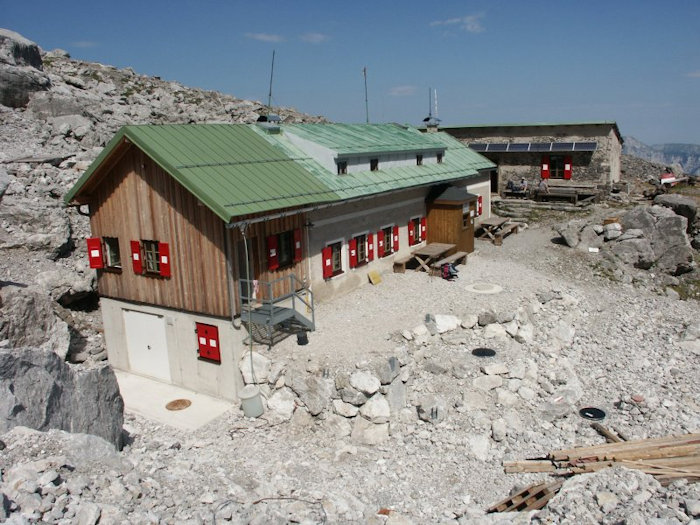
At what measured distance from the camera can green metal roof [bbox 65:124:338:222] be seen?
16.5 m

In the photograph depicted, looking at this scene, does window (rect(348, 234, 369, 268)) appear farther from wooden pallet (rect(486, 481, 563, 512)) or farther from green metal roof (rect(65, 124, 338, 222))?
wooden pallet (rect(486, 481, 563, 512))

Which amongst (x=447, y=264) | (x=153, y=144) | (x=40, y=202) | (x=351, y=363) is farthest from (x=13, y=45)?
(x=351, y=363)

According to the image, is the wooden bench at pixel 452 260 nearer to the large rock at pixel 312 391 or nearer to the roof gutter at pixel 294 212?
the roof gutter at pixel 294 212

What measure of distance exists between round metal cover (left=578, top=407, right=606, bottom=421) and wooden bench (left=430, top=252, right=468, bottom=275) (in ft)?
30.6

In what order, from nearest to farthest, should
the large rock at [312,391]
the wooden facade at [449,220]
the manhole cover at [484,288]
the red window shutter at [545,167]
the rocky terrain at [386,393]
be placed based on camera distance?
the rocky terrain at [386,393] → the large rock at [312,391] → the manhole cover at [484,288] → the wooden facade at [449,220] → the red window shutter at [545,167]

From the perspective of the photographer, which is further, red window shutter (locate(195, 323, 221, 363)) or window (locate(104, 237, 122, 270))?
window (locate(104, 237, 122, 270))

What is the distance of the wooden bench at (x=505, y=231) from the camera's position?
31844 millimetres

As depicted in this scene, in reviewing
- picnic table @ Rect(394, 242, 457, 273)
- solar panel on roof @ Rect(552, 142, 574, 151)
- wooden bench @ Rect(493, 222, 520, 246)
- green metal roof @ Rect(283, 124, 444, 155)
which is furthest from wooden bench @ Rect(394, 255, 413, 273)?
solar panel on roof @ Rect(552, 142, 574, 151)

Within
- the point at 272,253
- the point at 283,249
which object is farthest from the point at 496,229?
the point at 272,253

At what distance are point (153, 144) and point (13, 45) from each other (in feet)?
106

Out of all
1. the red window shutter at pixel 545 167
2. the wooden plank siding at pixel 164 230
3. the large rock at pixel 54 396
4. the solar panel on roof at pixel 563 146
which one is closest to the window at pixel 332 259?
the wooden plank siding at pixel 164 230

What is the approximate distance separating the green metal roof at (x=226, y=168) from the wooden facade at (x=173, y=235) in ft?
2.34

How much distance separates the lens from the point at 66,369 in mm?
13664

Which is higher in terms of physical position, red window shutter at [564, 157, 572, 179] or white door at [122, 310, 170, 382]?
red window shutter at [564, 157, 572, 179]
